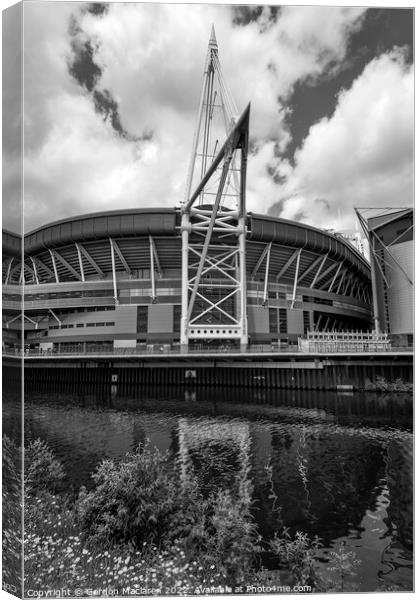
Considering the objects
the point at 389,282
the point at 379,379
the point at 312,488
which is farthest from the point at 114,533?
the point at 389,282

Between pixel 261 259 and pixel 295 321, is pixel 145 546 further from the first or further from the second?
pixel 295 321

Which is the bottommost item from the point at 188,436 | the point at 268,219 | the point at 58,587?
the point at 188,436

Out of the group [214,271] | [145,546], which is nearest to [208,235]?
[214,271]

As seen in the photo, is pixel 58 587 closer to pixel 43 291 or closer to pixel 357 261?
pixel 43 291

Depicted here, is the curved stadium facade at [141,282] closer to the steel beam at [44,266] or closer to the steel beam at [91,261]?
the steel beam at [91,261]

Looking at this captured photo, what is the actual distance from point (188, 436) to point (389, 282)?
38.3 m

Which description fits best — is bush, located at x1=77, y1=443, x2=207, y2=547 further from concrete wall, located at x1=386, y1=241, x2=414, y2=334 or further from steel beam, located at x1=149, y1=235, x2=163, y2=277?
steel beam, located at x1=149, y1=235, x2=163, y2=277

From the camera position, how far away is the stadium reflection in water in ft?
32.4

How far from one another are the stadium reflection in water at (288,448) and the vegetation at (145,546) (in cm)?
192

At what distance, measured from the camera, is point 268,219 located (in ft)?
186

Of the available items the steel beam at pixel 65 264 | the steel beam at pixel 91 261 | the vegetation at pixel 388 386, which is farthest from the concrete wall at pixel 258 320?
the steel beam at pixel 65 264

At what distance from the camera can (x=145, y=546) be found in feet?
23.1

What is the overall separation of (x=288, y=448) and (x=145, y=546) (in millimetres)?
13572

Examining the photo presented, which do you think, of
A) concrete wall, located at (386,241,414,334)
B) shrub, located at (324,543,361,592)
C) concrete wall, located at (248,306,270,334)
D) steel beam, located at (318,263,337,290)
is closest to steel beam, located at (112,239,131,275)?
concrete wall, located at (248,306,270,334)
